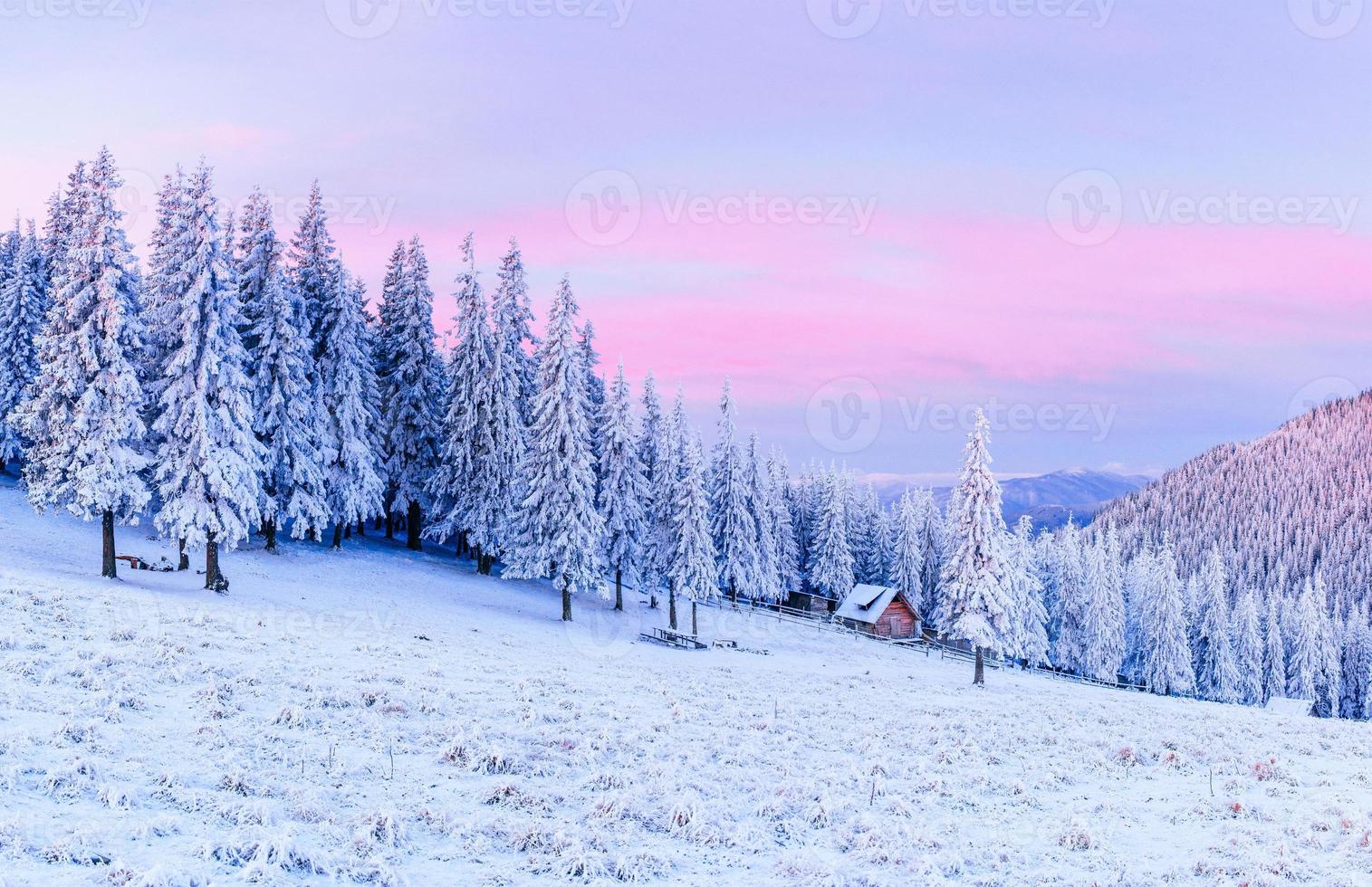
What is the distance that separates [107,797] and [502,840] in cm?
490

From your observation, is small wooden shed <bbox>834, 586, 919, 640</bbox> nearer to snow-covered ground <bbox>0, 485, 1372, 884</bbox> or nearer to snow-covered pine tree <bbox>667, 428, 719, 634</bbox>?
snow-covered pine tree <bbox>667, 428, 719, 634</bbox>

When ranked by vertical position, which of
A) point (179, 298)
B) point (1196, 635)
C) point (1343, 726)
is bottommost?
point (1196, 635)

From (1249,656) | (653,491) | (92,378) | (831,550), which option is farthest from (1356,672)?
(92,378)

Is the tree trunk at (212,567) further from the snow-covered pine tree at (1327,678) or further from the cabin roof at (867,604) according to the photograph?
the snow-covered pine tree at (1327,678)

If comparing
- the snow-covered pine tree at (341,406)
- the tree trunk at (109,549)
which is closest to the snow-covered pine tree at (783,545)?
the snow-covered pine tree at (341,406)

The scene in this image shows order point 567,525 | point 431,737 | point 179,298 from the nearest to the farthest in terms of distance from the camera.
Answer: point 431,737 → point 179,298 → point 567,525

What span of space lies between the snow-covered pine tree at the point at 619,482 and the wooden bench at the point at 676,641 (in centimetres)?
532

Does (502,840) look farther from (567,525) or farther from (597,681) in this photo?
(567,525)

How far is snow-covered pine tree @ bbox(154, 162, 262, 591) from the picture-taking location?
3003 centimetres

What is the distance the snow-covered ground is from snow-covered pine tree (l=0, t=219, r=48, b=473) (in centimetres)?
2728

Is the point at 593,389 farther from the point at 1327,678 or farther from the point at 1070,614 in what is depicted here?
the point at 1327,678

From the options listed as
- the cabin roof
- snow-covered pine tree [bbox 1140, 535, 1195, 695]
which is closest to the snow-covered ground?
the cabin roof

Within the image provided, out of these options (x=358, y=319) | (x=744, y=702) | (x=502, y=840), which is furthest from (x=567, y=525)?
(x=502, y=840)

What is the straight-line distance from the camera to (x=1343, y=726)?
2877cm
